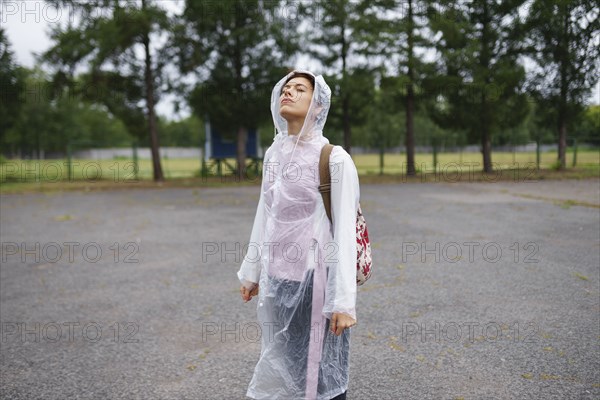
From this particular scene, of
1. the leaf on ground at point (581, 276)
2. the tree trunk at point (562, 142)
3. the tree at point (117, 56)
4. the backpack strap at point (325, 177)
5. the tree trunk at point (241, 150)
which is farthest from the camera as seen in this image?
the tree trunk at point (562, 142)

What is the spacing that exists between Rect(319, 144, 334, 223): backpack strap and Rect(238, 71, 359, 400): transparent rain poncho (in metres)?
0.02

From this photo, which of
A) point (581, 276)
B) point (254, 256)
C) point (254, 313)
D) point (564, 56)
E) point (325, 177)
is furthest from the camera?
point (564, 56)

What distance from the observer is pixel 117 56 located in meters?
19.6

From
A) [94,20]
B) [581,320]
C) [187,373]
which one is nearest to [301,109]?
[187,373]

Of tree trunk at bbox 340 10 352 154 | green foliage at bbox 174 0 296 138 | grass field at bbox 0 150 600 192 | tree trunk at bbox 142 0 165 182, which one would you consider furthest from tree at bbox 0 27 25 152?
tree trunk at bbox 340 10 352 154

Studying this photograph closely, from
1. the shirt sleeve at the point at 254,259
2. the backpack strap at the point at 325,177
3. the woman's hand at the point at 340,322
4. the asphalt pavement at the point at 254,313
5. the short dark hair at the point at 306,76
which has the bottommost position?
the asphalt pavement at the point at 254,313

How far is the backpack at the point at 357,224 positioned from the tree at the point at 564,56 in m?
23.3

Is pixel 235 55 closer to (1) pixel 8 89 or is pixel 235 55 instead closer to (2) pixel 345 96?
(2) pixel 345 96

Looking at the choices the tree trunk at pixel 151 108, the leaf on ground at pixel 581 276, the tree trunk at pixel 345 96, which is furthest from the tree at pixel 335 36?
the leaf on ground at pixel 581 276

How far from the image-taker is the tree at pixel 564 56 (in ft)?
73.1

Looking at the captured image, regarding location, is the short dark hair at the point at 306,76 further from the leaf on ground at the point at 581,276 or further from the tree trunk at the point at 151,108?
the tree trunk at the point at 151,108

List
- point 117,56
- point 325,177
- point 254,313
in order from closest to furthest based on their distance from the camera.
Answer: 1. point 325,177
2. point 254,313
3. point 117,56

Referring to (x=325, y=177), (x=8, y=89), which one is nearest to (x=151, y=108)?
(x=8, y=89)

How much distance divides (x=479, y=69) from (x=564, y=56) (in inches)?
189
